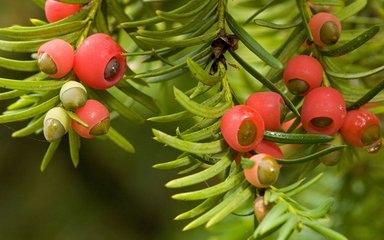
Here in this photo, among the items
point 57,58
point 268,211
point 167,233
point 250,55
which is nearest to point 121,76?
point 57,58

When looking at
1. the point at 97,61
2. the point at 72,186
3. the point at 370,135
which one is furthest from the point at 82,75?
the point at 72,186

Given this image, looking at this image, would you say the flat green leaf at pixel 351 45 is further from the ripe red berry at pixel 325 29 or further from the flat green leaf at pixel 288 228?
the flat green leaf at pixel 288 228

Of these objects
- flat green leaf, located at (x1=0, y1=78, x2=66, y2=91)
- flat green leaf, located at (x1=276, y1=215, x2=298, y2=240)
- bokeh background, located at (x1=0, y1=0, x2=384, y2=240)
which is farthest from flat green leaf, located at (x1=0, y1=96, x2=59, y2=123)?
Result: bokeh background, located at (x1=0, y1=0, x2=384, y2=240)

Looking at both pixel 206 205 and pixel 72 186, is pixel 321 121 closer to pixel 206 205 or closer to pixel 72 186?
pixel 206 205

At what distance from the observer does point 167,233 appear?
4.07 feet

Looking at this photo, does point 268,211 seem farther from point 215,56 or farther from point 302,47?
point 302,47

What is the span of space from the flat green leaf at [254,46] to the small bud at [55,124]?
6.1 inches

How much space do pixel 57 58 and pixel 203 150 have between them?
14 centimetres

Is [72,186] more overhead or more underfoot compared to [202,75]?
more underfoot

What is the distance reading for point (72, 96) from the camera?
44 cm

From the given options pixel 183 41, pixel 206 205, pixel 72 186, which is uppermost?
pixel 183 41

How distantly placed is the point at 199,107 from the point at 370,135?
0.15m

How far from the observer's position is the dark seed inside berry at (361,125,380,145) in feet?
1.57

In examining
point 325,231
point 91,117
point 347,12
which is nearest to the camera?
point 325,231
